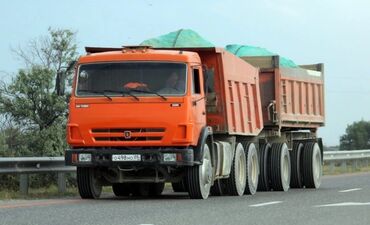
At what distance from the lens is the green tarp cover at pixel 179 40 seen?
1738 centimetres

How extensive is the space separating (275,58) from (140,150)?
6.50 metres

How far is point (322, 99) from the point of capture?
74.1 ft

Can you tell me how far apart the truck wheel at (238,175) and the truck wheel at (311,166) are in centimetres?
440

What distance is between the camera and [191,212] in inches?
448

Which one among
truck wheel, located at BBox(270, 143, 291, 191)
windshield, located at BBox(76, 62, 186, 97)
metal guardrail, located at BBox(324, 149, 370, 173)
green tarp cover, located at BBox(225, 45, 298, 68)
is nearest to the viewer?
windshield, located at BBox(76, 62, 186, 97)

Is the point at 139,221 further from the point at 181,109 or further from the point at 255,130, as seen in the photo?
the point at 255,130

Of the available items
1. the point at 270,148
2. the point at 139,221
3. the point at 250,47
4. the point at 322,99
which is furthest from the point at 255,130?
the point at 139,221

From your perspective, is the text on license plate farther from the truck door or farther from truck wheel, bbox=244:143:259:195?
truck wheel, bbox=244:143:259:195

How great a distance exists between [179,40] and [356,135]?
95.6 m

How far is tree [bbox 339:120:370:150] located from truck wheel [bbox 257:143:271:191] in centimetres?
8385

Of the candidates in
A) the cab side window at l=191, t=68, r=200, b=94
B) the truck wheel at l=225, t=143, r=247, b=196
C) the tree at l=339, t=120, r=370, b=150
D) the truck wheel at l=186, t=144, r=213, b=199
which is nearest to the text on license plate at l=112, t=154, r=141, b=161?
the truck wheel at l=186, t=144, r=213, b=199

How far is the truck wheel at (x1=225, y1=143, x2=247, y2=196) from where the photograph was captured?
53.6 ft

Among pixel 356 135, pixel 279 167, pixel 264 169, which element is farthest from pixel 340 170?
pixel 356 135

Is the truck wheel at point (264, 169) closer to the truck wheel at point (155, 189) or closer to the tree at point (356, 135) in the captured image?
the truck wheel at point (155, 189)
